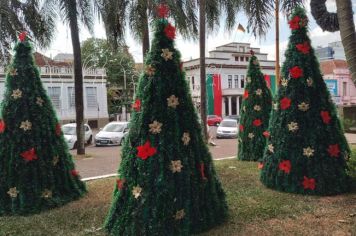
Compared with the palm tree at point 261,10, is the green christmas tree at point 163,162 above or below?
below

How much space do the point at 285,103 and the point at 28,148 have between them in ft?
14.1

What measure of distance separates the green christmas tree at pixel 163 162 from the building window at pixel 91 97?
3419cm

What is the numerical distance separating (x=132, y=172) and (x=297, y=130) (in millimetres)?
3223

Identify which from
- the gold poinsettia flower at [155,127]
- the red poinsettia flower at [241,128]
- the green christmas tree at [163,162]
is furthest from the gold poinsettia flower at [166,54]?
the red poinsettia flower at [241,128]

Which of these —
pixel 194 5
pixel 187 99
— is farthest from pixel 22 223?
pixel 194 5

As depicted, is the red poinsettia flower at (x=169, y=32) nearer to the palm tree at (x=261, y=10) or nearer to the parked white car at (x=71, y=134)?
the palm tree at (x=261, y=10)

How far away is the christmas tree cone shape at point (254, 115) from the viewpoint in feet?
35.6

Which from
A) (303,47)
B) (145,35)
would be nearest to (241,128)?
(145,35)

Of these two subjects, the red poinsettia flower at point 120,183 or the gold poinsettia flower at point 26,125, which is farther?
the gold poinsettia flower at point 26,125

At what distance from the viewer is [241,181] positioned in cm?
804

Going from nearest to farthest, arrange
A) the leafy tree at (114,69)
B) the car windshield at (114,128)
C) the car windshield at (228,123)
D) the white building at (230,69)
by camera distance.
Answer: the car windshield at (114,128), the car windshield at (228,123), the leafy tree at (114,69), the white building at (230,69)

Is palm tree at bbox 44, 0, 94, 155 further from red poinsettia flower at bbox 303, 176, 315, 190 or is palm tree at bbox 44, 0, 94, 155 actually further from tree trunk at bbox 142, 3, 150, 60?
red poinsettia flower at bbox 303, 176, 315, 190

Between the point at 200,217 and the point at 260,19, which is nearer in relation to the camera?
the point at 200,217

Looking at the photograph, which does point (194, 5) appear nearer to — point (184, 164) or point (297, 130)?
point (297, 130)
